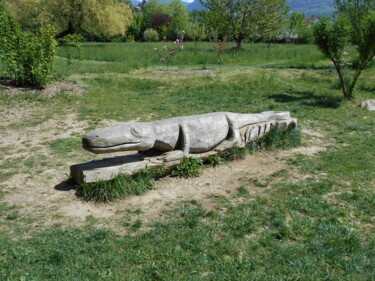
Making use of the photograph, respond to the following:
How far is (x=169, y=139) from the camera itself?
250 inches

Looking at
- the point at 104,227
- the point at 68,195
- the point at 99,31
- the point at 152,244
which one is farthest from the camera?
the point at 99,31

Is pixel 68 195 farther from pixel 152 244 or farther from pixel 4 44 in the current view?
pixel 4 44

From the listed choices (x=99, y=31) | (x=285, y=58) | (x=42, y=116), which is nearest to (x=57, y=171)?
(x=42, y=116)

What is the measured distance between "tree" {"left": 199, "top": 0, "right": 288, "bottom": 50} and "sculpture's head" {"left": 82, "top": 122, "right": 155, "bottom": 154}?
2494 centimetres

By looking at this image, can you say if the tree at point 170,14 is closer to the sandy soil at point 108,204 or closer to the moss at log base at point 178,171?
the moss at log base at point 178,171

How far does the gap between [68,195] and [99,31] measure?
1068 inches

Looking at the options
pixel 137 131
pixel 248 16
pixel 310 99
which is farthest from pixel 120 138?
pixel 248 16

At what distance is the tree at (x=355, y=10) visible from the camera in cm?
1908

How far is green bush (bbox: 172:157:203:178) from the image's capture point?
21.2ft

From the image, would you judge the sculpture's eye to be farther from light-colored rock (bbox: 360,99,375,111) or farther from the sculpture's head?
light-colored rock (bbox: 360,99,375,111)

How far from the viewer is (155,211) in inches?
211

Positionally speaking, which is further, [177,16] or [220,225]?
[177,16]

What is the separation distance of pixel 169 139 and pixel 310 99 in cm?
863

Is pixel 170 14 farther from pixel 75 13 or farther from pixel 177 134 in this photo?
pixel 177 134
